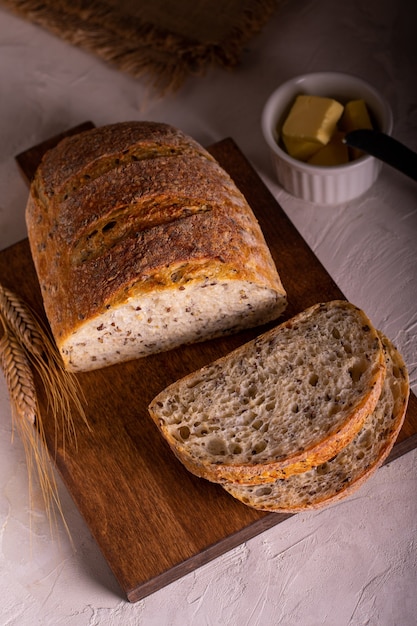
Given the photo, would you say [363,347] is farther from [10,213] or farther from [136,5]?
[136,5]

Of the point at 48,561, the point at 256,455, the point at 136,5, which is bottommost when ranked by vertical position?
the point at 48,561

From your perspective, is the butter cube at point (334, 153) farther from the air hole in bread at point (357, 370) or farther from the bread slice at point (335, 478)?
the bread slice at point (335, 478)

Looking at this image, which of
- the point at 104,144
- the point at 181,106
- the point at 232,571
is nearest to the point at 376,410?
the point at 232,571

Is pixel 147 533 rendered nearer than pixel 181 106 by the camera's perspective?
Yes

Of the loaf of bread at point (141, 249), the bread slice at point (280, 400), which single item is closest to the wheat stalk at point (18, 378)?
the loaf of bread at point (141, 249)

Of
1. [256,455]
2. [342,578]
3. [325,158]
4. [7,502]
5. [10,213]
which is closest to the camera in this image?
[256,455]

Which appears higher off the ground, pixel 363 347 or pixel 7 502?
pixel 363 347

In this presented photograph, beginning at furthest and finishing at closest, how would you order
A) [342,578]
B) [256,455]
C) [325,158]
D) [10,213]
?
[10,213] < [325,158] < [342,578] < [256,455]

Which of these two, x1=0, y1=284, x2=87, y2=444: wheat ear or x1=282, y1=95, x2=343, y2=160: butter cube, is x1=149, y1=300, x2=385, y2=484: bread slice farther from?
x1=282, y1=95, x2=343, y2=160: butter cube
